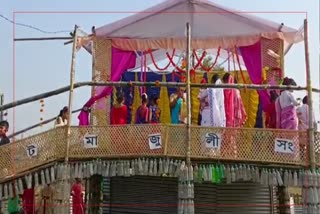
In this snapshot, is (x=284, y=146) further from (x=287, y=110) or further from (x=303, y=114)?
(x=303, y=114)

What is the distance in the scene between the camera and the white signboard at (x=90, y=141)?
30.9 ft

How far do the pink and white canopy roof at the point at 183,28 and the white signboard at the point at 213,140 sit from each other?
11.7 feet

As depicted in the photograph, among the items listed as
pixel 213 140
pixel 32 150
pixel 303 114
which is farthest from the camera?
pixel 303 114

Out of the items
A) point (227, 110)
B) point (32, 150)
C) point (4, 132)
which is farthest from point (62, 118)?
point (227, 110)

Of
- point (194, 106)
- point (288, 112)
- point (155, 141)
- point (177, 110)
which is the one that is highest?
point (194, 106)

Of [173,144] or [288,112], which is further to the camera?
[288,112]

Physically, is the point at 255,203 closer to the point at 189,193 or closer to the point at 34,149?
the point at 189,193

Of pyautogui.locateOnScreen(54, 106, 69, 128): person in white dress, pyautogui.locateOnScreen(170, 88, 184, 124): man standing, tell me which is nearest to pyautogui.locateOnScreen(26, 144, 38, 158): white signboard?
pyautogui.locateOnScreen(54, 106, 69, 128): person in white dress

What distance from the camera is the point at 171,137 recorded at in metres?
9.23

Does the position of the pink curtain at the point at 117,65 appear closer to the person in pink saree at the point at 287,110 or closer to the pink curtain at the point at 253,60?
the pink curtain at the point at 253,60

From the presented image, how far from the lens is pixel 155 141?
9242 mm

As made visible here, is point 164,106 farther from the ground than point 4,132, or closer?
farther from the ground

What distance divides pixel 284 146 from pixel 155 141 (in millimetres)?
2223

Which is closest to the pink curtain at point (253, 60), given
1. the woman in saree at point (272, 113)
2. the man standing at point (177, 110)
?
the woman in saree at point (272, 113)
